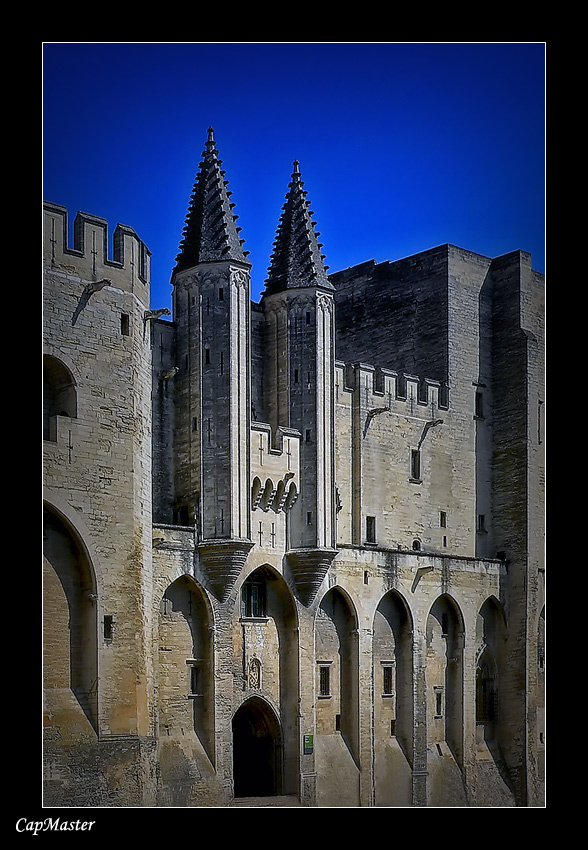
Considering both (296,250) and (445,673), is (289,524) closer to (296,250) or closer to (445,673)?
(296,250)

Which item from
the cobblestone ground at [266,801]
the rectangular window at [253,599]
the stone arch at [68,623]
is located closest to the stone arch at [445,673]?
the cobblestone ground at [266,801]

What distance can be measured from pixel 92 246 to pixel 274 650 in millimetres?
12647

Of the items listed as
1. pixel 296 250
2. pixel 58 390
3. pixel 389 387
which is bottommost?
pixel 58 390

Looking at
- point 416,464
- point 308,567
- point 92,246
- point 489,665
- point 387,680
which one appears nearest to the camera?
point 92,246

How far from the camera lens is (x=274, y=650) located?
35.8 metres

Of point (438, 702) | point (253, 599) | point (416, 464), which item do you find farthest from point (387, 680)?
point (416, 464)

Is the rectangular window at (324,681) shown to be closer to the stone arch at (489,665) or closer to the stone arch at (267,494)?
the stone arch at (267,494)

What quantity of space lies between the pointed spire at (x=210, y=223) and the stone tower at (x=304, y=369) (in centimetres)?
284

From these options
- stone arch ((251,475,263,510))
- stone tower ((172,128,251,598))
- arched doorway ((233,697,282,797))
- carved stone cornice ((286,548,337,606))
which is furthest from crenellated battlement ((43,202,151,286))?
arched doorway ((233,697,282,797))

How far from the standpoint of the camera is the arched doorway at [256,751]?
117ft

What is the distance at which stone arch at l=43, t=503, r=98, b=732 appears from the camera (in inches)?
1083
